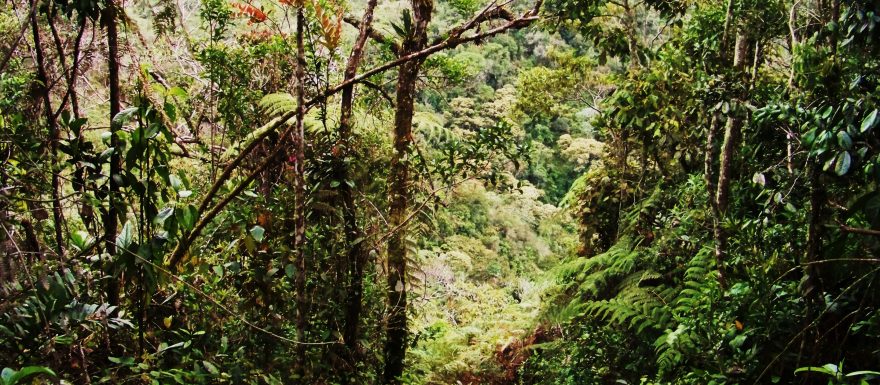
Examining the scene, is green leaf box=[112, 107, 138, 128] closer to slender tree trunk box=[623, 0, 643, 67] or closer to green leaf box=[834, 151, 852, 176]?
green leaf box=[834, 151, 852, 176]

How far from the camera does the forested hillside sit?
6.34 feet

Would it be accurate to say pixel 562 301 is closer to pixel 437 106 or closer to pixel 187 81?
pixel 187 81

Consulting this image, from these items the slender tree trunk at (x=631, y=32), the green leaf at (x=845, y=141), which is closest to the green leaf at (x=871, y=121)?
the green leaf at (x=845, y=141)

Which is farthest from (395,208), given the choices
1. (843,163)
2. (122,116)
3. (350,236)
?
(843,163)

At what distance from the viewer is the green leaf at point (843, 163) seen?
5.83 feet

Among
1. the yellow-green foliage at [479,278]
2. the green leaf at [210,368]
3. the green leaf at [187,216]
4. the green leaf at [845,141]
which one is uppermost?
the green leaf at [845,141]

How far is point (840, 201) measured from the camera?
8.13ft

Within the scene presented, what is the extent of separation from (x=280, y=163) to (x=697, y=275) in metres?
2.71

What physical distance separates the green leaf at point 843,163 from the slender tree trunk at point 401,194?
2.00 meters

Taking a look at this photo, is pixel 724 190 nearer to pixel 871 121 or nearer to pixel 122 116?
pixel 871 121

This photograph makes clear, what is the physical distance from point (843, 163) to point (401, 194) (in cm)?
223

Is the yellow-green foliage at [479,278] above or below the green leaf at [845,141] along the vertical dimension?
below

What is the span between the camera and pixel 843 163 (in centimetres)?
179

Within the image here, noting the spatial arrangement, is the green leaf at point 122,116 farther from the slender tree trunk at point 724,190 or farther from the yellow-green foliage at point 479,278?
the slender tree trunk at point 724,190
